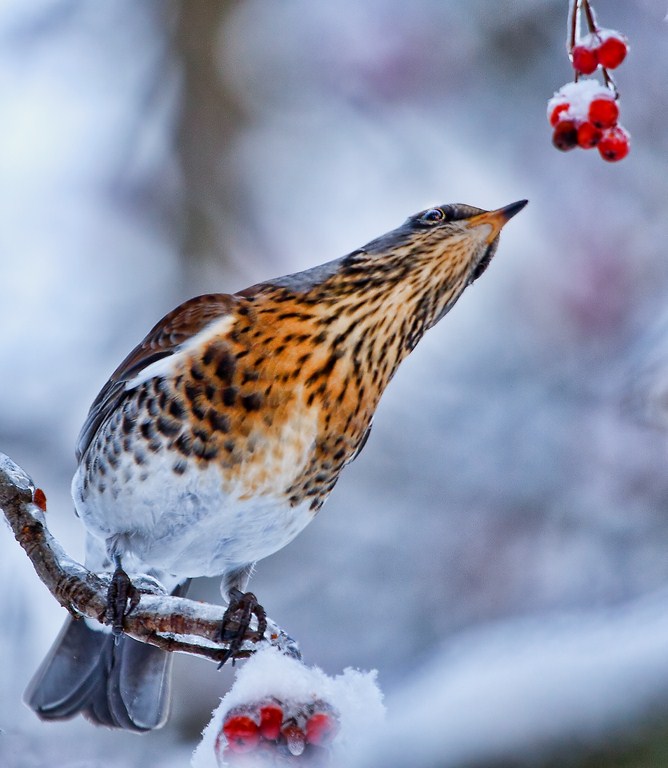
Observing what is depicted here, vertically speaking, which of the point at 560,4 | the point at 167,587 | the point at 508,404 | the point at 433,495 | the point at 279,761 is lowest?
the point at 279,761

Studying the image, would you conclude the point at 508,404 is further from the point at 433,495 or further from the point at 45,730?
the point at 45,730

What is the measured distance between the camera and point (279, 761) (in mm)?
1276

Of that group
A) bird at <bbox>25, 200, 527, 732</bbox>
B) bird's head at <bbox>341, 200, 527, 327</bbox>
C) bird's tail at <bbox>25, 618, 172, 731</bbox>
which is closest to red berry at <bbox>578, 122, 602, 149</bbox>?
bird at <bbox>25, 200, 527, 732</bbox>

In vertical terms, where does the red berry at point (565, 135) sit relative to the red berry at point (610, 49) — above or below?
below

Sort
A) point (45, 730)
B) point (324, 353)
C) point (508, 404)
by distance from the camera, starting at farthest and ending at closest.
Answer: point (508, 404)
point (45, 730)
point (324, 353)

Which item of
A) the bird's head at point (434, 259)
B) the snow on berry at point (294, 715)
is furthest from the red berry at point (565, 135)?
the snow on berry at point (294, 715)

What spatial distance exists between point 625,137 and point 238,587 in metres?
1.23

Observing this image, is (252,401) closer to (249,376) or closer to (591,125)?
(249,376)

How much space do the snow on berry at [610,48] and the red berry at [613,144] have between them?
9 centimetres

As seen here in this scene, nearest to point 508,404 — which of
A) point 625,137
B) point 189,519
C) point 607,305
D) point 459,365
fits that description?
point 459,365

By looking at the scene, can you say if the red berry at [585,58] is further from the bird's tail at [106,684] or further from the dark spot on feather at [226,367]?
the bird's tail at [106,684]

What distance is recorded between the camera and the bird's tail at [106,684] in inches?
87.1

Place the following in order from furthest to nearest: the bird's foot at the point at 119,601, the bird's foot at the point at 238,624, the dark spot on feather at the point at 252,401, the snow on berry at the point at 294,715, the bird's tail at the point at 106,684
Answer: the bird's tail at the point at 106,684
the dark spot on feather at the point at 252,401
the bird's foot at the point at 119,601
the bird's foot at the point at 238,624
the snow on berry at the point at 294,715

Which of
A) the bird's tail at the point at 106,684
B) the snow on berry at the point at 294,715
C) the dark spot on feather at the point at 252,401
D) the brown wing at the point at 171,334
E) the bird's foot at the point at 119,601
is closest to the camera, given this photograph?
the snow on berry at the point at 294,715
